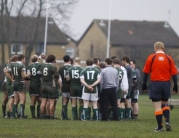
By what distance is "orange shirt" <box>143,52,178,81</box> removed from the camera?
701 inches

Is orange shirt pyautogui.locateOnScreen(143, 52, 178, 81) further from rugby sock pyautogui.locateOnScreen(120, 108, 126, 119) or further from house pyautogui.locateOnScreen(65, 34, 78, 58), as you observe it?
house pyautogui.locateOnScreen(65, 34, 78, 58)

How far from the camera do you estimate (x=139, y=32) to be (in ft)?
327

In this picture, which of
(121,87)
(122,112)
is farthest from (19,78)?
(122,112)

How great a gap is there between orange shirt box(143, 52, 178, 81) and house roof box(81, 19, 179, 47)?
7561 cm

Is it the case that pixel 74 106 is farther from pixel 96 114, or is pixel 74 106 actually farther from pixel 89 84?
pixel 89 84

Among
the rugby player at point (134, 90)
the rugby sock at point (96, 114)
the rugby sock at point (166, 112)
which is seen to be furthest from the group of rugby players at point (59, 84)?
the rugby sock at point (166, 112)

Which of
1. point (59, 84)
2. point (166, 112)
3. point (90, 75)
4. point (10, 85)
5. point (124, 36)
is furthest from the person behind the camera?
point (124, 36)

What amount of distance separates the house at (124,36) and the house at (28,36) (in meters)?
4.56

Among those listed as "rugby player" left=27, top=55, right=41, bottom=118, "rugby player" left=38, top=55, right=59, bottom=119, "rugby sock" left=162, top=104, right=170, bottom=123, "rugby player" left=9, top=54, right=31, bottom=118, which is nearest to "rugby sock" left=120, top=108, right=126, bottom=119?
"rugby player" left=38, top=55, right=59, bottom=119

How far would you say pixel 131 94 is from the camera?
25.5 metres

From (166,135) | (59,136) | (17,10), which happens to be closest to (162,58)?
(166,135)

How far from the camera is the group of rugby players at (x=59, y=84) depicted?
76.7ft

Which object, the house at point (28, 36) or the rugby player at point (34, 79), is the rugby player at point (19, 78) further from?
the house at point (28, 36)

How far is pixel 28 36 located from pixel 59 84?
59617 mm
